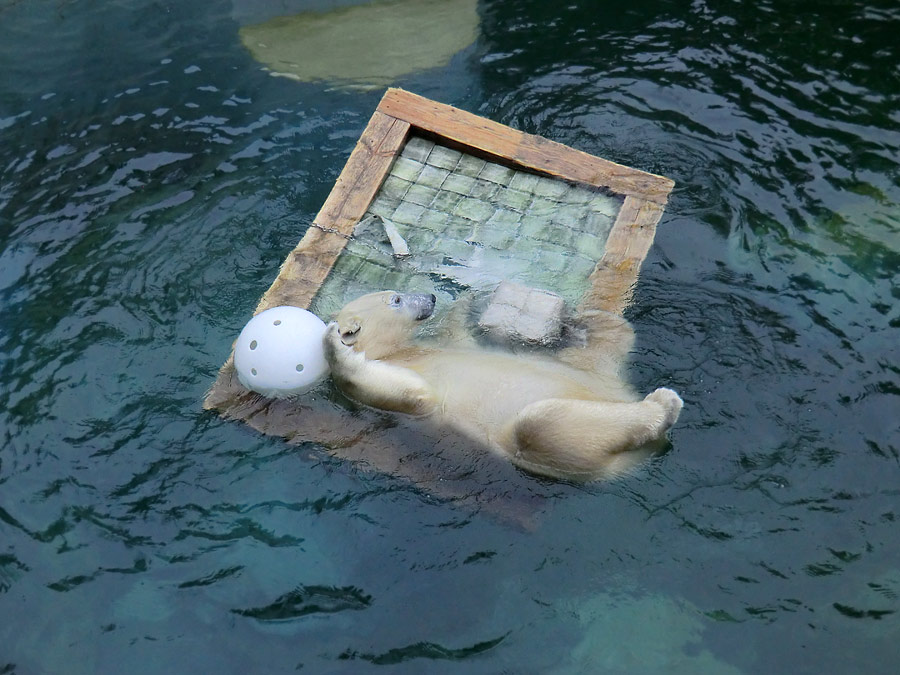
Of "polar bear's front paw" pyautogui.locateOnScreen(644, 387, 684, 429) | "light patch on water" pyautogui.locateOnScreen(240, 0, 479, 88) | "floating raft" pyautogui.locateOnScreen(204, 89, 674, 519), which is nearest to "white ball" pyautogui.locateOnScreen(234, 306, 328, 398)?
"floating raft" pyautogui.locateOnScreen(204, 89, 674, 519)

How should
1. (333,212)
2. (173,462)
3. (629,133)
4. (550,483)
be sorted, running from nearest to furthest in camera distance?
(550,483) → (173,462) → (333,212) → (629,133)

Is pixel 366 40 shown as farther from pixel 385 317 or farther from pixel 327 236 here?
pixel 385 317

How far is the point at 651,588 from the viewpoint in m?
4.49

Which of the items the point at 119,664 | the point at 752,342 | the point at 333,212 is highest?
the point at 333,212

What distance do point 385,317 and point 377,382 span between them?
0.55 meters

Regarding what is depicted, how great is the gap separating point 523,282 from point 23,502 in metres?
3.53

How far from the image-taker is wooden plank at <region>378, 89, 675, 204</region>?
6.38 meters

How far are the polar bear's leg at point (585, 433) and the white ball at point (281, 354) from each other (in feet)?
4.20

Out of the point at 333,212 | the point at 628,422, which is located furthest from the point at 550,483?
the point at 333,212

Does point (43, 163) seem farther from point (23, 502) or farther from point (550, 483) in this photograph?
point (550, 483)

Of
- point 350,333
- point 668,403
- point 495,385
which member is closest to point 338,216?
point 350,333

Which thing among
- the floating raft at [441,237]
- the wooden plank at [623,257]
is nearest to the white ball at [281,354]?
the floating raft at [441,237]

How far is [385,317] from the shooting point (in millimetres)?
5367

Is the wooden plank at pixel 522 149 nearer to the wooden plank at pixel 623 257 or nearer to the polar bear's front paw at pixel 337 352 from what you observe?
the wooden plank at pixel 623 257
